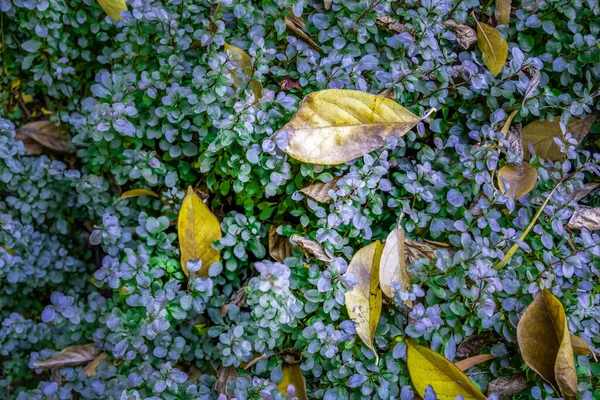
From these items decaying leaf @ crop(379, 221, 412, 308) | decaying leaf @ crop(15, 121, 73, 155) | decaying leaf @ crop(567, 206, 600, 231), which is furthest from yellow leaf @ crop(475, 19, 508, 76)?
decaying leaf @ crop(15, 121, 73, 155)

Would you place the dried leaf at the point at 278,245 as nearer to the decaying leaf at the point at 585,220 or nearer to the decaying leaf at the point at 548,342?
the decaying leaf at the point at 548,342

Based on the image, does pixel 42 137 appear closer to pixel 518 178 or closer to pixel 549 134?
pixel 518 178

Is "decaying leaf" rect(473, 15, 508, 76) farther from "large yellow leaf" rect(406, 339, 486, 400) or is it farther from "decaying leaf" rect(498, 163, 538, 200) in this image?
"large yellow leaf" rect(406, 339, 486, 400)

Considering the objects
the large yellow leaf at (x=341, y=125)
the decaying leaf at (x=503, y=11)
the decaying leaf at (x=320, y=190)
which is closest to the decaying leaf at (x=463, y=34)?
the decaying leaf at (x=503, y=11)

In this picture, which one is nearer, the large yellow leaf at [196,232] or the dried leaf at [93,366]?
the large yellow leaf at [196,232]

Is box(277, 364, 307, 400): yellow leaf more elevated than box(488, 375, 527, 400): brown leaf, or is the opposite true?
box(488, 375, 527, 400): brown leaf

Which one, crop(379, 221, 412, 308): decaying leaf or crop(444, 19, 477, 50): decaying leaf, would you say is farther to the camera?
crop(444, 19, 477, 50): decaying leaf
